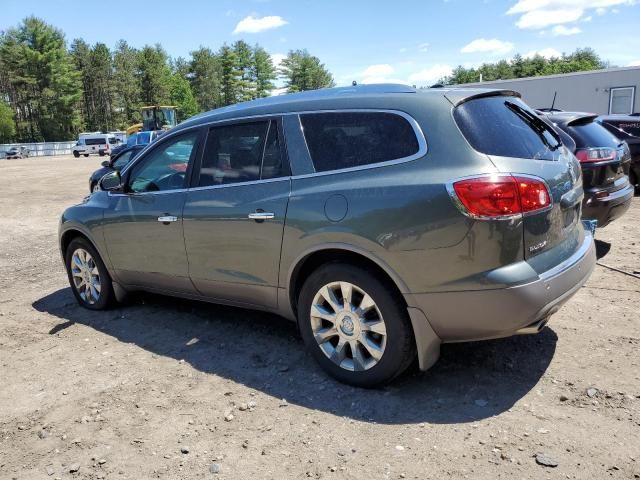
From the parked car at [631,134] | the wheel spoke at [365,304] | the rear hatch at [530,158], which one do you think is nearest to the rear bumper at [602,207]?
the rear hatch at [530,158]

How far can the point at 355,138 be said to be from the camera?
3.45 meters

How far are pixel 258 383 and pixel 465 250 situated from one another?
67.0 inches

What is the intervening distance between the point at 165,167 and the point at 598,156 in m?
4.59

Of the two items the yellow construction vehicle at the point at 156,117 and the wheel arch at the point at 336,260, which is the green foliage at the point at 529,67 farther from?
the wheel arch at the point at 336,260

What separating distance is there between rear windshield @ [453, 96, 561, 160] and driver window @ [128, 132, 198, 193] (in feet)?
7.25

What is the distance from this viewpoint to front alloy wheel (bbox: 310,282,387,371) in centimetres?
334

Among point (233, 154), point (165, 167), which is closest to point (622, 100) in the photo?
point (165, 167)

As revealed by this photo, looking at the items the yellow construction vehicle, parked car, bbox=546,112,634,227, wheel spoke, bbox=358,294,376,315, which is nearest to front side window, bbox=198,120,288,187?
wheel spoke, bbox=358,294,376,315

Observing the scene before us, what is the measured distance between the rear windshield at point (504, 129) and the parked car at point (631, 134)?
7737mm

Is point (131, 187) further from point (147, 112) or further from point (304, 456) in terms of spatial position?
point (147, 112)

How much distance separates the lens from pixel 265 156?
3.88 meters

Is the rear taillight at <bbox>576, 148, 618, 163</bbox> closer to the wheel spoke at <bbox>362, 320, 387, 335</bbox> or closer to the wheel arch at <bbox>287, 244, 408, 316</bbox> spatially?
the wheel arch at <bbox>287, 244, 408, 316</bbox>

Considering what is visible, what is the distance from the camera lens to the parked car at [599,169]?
5.86 meters

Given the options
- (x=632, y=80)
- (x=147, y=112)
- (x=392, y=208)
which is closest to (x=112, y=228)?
(x=392, y=208)
